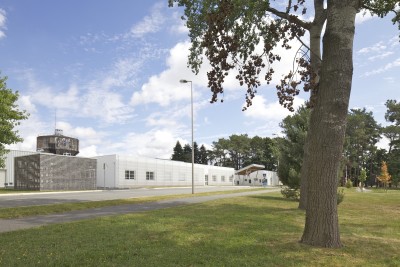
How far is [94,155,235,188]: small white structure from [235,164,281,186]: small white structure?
17474 millimetres

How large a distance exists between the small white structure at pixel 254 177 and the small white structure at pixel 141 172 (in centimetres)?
1747

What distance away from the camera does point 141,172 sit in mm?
56375

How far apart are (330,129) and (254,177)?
285ft

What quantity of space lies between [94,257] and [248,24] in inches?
333

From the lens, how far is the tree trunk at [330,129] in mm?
7582

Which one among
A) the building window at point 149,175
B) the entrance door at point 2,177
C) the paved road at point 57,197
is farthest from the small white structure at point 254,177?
the paved road at point 57,197

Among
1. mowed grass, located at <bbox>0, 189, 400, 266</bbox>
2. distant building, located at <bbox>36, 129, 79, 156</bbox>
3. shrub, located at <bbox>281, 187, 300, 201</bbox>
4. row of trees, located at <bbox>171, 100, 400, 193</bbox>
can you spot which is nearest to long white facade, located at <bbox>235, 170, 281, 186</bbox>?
row of trees, located at <bbox>171, 100, 400, 193</bbox>

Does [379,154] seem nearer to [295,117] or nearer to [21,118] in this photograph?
[295,117]

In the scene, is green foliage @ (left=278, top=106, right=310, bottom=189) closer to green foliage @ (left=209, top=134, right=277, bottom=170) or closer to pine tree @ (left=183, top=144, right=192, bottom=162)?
pine tree @ (left=183, top=144, right=192, bottom=162)

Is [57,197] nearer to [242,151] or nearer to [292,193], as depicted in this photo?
[292,193]

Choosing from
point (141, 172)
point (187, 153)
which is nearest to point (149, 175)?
point (141, 172)

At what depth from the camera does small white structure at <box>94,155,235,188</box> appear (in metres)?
51.3

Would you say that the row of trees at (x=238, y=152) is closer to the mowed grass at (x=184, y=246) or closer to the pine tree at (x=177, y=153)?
the pine tree at (x=177, y=153)

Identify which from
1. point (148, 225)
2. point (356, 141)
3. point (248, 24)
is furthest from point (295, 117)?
point (356, 141)
